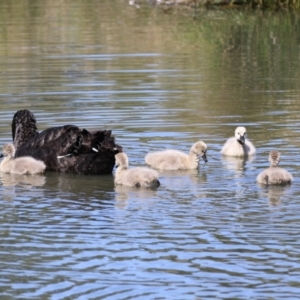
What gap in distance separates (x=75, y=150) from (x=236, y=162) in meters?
1.74

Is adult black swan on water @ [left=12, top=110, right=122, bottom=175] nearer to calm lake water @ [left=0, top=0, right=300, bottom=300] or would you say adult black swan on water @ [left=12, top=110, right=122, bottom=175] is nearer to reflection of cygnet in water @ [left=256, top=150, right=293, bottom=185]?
calm lake water @ [left=0, top=0, right=300, bottom=300]

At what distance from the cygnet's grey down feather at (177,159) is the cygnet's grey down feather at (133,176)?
71 cm

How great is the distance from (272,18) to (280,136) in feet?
52.5

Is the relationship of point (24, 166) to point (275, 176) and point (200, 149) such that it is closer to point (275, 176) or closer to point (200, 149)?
point (200, 149)

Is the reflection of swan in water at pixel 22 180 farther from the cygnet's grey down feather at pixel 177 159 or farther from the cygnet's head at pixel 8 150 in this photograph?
the cygnet's grey down feather at pixel 177 159

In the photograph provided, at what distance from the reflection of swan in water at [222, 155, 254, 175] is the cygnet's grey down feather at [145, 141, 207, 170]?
318 millimetres

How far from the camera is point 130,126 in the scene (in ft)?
44.4

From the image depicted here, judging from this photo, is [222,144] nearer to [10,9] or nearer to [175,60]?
[175,60]

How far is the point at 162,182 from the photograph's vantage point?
34.7 ft

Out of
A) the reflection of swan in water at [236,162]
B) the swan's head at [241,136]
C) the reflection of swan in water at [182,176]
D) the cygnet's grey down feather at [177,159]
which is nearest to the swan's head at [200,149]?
the cygnet's grey down feather at [177,159]

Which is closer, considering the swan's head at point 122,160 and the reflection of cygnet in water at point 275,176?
the reflection of cygnet in water at point 275,176

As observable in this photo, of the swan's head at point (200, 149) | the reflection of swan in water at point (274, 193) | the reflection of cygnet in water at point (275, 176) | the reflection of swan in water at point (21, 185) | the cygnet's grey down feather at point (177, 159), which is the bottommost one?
the reflection of swan in water at point (274, 193)

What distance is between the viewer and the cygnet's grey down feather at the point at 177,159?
1108 cm

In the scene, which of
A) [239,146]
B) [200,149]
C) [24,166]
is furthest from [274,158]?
[24,166]
